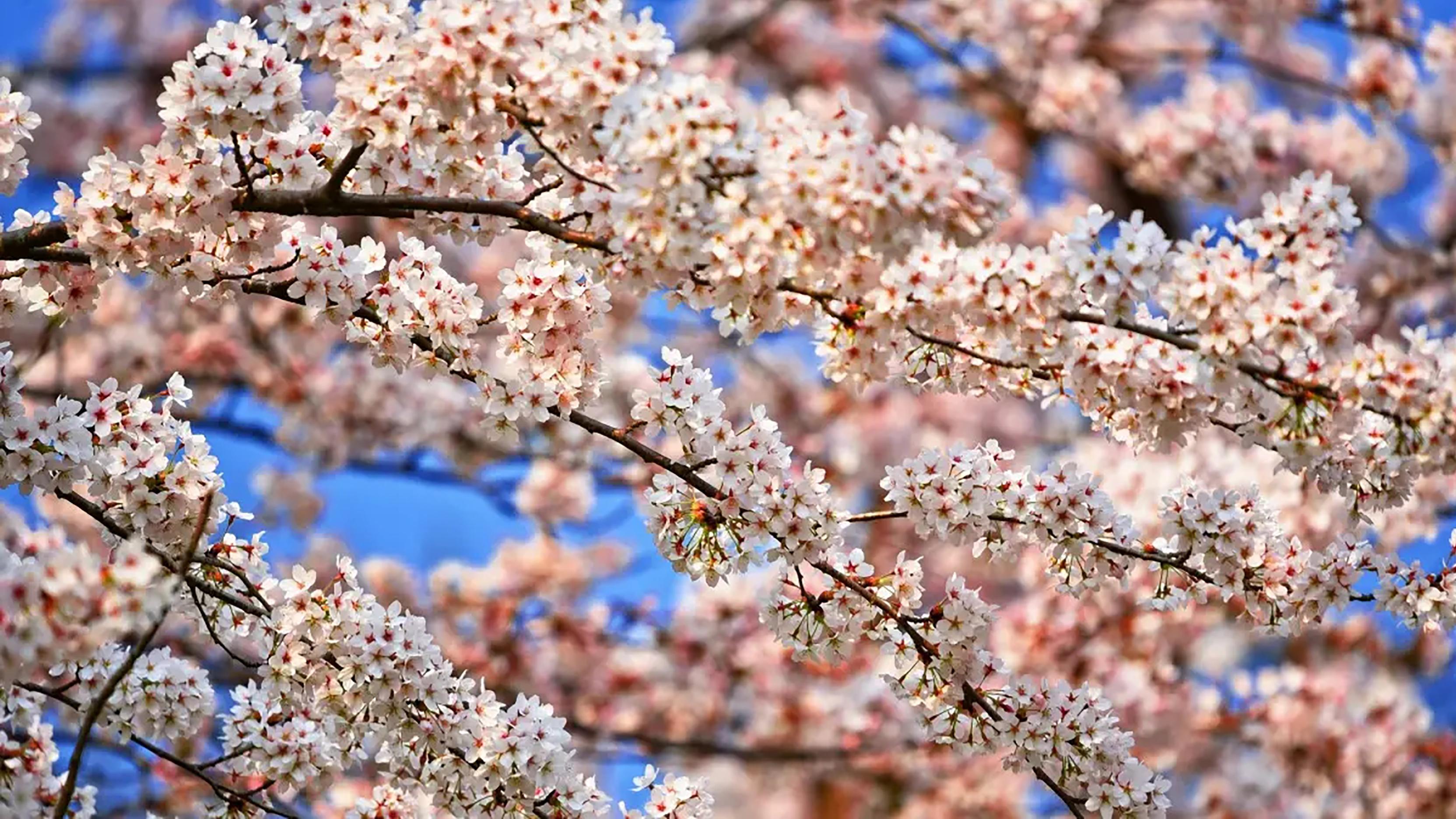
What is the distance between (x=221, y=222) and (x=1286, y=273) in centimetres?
212

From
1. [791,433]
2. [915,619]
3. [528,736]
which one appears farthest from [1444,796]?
[528,736]

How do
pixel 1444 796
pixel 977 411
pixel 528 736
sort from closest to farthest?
pixel 528 736, pixel 1444 796, pixel 977 411

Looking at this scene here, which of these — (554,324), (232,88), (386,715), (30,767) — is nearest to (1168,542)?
(554,324)

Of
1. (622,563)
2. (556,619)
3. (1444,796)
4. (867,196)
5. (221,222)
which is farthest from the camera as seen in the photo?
(622,563)

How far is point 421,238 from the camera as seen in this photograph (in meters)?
3.22

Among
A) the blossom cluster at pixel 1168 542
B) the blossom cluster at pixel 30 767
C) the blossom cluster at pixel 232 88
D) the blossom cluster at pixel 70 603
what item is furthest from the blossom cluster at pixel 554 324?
the blossom cluster at pixel 30 767

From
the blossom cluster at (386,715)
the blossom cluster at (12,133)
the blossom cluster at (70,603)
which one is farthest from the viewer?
the blossom cluster at (386,715)

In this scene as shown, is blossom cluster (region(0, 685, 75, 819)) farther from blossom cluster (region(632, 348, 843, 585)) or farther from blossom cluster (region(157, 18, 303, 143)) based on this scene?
blossom cluster (region(632, 348, 843, 585))

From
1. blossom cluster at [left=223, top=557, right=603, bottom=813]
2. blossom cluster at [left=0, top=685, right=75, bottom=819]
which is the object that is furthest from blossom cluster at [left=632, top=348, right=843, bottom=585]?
blossom cluster at [left=0, top=685, right=75, bottom=819]

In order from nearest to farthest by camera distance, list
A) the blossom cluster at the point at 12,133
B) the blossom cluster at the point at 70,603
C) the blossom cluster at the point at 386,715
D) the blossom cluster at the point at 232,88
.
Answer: the blossom cluster at the point at 70,603 < the blossom cluster at the point at 232,88 < the blossom cluster at the point at 12,133 < the blossom cluster at the point at 386,715

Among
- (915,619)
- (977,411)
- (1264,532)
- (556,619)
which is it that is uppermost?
(977,411)

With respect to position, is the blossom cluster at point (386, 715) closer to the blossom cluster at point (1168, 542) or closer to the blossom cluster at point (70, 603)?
the blossom cluster at point (70, 603)

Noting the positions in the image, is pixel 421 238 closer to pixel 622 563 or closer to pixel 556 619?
pixel 556 619

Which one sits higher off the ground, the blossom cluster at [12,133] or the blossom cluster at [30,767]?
the blossom cluster at [12,133]
